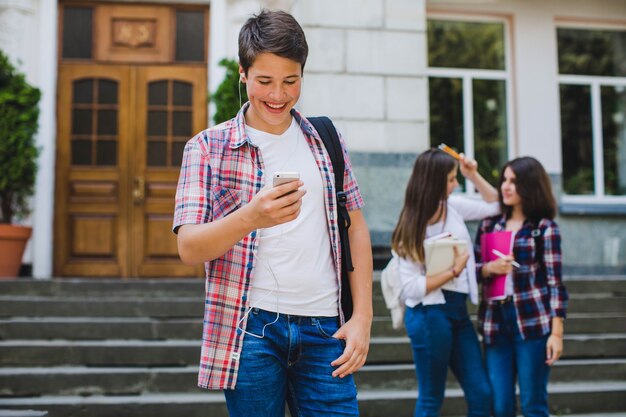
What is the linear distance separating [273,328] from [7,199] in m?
7.16

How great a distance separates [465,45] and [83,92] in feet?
17.4

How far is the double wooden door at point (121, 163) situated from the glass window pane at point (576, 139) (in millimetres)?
5188

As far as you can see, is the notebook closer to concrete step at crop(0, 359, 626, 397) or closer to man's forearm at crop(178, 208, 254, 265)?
concrete step at crop(0, 359, 626, 397)

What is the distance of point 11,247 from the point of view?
7.77 metres

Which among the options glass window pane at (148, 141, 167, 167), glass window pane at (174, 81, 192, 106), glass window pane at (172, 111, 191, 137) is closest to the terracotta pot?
glass window pane at (148, 141, 167, 167)

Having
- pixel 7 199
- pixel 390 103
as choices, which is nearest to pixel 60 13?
pixel 7 199

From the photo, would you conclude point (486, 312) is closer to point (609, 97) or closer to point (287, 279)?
point (287, 279)

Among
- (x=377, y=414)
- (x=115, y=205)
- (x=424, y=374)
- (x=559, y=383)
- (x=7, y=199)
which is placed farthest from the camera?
(x=115, y=205)

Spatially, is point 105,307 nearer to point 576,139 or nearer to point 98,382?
point 98,382

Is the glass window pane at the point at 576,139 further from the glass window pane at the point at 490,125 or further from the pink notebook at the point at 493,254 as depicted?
the pink notebook at the point at 493,254

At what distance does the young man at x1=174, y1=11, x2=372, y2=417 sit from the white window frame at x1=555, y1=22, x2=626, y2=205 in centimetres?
840

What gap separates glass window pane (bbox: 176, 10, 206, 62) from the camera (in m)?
9.03

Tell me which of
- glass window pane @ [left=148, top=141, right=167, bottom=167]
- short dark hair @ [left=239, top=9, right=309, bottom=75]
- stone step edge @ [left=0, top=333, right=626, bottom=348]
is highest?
glass window pane @ [left=148, top=141, right=167, bottom=167]

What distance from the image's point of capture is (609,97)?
1003 centimetres
